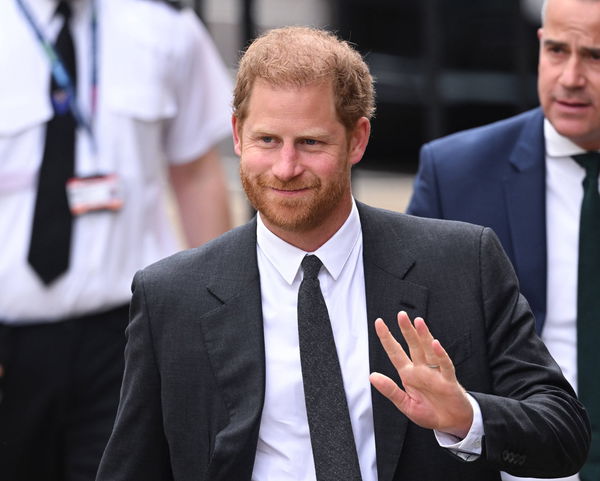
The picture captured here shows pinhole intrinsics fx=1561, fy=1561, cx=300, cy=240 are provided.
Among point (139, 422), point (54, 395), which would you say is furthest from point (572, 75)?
point (54, 395)

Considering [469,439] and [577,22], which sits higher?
[577,22]

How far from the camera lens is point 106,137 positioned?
16.4 ft

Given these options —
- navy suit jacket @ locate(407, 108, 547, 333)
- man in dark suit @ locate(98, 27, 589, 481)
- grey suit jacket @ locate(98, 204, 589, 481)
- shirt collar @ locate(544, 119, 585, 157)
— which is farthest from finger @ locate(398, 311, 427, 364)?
shirt collar @ locate(544, 119, 585, 157)

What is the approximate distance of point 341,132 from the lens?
3432 mm

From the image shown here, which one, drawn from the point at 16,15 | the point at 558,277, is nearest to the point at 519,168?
the point at 558,277

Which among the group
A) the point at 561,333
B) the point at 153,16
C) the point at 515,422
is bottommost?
the point at 561,333

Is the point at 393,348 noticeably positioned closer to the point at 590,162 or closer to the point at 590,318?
the point at 590,318

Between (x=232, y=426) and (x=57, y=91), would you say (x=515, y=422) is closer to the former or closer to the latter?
(x=232, y=426)

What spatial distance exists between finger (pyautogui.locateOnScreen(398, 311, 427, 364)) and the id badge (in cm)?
197

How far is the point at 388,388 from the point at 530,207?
139 centimetres

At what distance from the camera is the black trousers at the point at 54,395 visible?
4898 millimetres

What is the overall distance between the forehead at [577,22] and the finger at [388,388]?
5.08ft

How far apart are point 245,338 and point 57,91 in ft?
5.95

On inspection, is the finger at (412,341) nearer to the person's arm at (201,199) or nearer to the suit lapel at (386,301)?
the suit lapel at (386,301)
